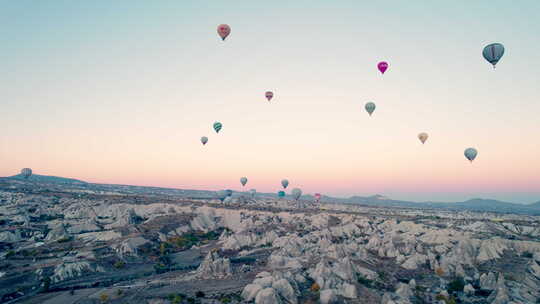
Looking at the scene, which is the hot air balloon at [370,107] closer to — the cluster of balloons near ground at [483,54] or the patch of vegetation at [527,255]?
the cluster of balloons near ground at [483,54]

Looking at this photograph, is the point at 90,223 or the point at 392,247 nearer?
the point at 392,247

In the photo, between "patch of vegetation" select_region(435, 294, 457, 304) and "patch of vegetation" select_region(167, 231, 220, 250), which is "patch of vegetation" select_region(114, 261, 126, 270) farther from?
"patch of vegetation" select_region(435, 294, 457, 304)

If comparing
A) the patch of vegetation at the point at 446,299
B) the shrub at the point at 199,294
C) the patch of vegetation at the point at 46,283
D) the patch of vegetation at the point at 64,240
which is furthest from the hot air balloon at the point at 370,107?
the patch of vegetation at the point at 64,240

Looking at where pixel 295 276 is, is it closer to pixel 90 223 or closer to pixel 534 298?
pixel 534 298

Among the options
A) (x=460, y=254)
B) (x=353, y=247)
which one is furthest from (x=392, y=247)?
(x=460, y=254)

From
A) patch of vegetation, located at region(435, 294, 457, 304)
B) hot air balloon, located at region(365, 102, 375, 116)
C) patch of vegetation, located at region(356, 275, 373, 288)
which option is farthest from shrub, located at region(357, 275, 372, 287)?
hot air balloon, located at region(365, 102, 375, 116)
